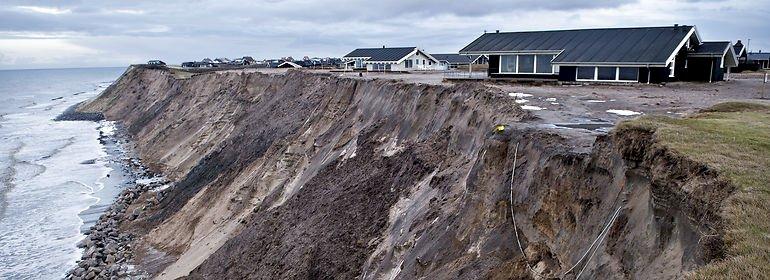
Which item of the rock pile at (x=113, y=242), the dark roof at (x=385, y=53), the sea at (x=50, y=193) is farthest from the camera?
the dark roof at (x=385, y=53)

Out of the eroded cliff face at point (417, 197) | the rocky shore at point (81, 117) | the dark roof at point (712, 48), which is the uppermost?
the dark roof at point (712, 48)

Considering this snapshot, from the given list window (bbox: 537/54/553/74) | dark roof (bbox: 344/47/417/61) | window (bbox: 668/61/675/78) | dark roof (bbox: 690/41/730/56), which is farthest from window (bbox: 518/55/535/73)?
dark roof (bbox: 344/47/417/61)

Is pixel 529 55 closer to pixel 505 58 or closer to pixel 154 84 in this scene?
pixel 505 58

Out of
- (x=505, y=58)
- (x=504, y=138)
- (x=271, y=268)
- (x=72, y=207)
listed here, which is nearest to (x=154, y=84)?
(x=72, y=207)

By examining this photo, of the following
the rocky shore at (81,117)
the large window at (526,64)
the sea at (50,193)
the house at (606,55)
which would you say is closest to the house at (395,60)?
the house at (606,55)

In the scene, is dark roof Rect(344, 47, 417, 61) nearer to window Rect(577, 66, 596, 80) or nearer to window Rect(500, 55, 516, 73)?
window Rect(500, 55, 516, 73)

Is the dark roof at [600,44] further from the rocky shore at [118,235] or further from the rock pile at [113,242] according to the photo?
the rock pile at [113,242]

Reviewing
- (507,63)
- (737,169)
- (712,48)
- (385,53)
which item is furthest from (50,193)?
(712,48)
